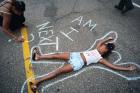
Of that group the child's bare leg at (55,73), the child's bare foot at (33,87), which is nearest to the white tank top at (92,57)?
the child's bare leg at (55,73)

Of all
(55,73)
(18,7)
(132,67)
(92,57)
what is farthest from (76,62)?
(18,7)

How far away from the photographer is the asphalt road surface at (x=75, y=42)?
5.51 metres

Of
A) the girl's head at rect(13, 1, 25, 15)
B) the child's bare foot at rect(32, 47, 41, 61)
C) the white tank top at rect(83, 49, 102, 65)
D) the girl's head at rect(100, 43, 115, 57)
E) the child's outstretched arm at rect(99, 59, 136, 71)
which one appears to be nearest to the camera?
the child's outstretched arm at rect(99, 59, 136, 71)

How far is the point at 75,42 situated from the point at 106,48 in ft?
3.53

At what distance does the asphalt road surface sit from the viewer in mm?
5508

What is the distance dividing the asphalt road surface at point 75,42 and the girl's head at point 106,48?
20 centimetres

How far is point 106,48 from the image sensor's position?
602cm

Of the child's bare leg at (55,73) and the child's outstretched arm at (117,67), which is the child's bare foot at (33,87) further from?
the child's outstretched arm at (117,67)

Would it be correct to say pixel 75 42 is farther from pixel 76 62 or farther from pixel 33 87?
pixel 33 87

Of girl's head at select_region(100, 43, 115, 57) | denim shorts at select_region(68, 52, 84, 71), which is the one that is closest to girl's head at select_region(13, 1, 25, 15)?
denim shorts at select_region(68, 52, 84, 71)

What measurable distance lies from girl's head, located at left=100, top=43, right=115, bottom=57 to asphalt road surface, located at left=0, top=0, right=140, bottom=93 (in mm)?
197

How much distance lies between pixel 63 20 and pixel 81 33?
0.93m

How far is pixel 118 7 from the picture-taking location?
8.00 m

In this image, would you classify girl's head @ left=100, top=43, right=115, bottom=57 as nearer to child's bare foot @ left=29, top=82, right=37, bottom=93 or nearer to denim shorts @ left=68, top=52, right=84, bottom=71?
denim shorts @ left=68, top=52, right=84, bottom=71
